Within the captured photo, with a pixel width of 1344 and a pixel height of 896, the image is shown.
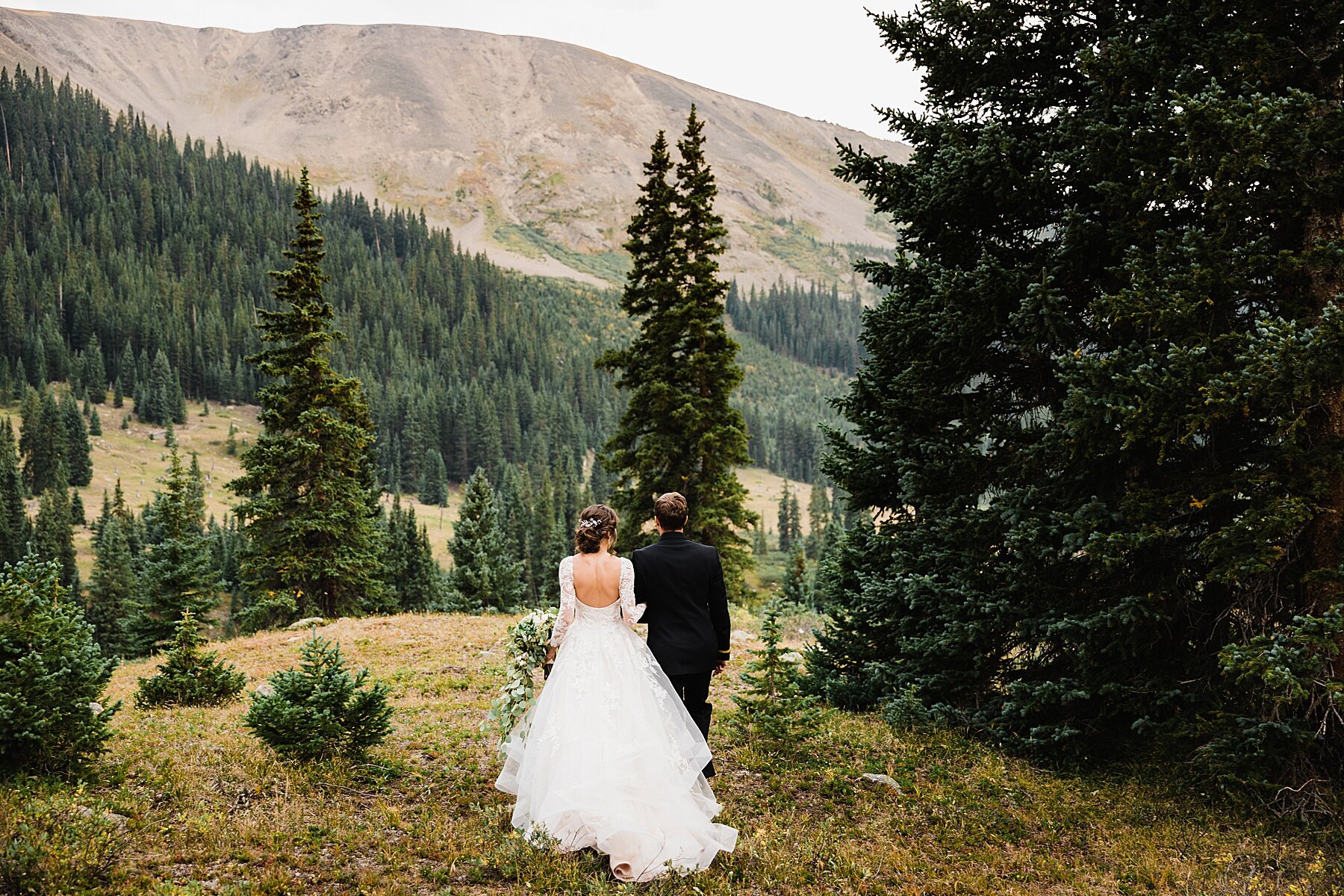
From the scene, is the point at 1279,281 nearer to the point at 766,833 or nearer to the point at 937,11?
the point at 937,11

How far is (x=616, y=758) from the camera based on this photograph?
7172 mm

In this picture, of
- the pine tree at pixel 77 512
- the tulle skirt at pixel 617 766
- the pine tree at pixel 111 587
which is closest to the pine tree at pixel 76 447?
the pine tree at pixel 77 512

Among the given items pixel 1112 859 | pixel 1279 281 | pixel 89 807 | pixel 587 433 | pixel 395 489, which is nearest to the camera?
pixel 89 807

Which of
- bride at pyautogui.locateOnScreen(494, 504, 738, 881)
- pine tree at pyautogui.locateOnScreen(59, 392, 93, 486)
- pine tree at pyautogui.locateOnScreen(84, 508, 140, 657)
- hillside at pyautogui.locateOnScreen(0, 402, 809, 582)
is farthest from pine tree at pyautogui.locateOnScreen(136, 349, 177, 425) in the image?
bride at pyautogui.locateOnScreen(494, 504, 738, 881)

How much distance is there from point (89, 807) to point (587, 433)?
7012 inches

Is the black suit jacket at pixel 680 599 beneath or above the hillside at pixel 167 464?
above

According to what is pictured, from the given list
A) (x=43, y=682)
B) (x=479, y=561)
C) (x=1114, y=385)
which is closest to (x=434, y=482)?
(x=479, y=561)

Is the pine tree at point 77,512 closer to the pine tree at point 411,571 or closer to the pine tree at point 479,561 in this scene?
the pine tree at point 411,571

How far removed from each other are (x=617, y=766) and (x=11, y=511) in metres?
116

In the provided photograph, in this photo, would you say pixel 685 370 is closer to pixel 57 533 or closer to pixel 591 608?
pixel 591 608

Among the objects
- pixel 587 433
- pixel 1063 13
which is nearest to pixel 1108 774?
pixel 1063 13

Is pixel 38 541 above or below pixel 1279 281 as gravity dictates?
below

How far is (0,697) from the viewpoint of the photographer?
693 centimetres

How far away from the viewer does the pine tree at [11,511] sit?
292ft
